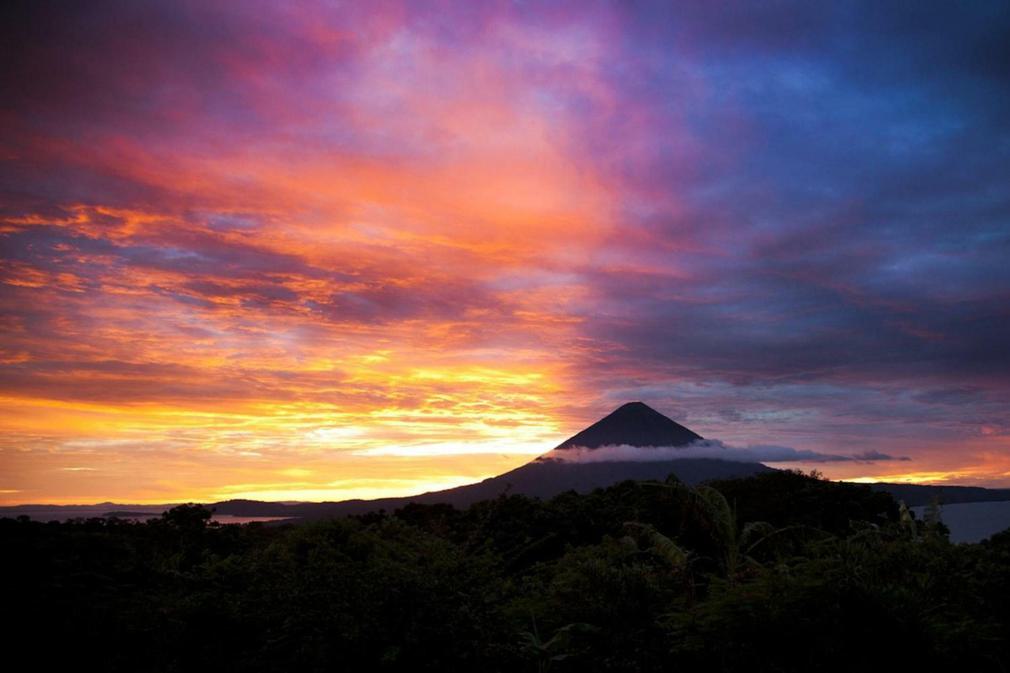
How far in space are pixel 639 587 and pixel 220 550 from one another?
10432 mm

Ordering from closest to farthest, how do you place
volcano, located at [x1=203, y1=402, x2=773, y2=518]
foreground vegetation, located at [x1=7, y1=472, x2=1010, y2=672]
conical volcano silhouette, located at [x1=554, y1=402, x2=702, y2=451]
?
foreground vegetation, located at [x1=7, y1=472, x2=1010, y2=672] < volcano, located at [x1=203, y1=402, x2=773, y2=518] < conical volcano silhouette, located at [x1=554, y1=402, x2=702, y2=451]

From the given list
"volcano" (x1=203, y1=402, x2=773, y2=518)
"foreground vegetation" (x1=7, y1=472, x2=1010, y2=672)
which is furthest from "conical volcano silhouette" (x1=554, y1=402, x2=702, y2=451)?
"foreground vegetation" (x1=7, y1=472, x2=1010, y2=672)

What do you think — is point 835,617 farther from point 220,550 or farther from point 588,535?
point 588,535

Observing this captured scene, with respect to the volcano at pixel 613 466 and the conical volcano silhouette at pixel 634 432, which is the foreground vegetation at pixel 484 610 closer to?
the volcano at pixel 613 466

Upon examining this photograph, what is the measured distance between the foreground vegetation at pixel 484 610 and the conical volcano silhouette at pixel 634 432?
421 ft

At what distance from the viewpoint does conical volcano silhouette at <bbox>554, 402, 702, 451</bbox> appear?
467ft

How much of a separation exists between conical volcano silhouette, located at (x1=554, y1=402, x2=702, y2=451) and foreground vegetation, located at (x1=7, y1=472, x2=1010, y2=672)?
128m

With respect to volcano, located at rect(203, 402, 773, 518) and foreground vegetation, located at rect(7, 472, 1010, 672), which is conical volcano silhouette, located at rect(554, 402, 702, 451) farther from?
foreground vegetation, located at rect(7, 472, 1010, 672)

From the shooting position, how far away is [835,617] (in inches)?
303

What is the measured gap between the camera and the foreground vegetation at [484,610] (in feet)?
25.2

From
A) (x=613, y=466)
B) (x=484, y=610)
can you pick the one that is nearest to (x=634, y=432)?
(x=613, y=466)

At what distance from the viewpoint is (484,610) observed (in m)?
8.03

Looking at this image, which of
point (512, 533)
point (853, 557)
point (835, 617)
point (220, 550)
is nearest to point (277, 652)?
point (835, 617)

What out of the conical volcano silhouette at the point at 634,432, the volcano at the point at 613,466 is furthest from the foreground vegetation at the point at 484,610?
the conical volcano silhouette at the point at 634,432
